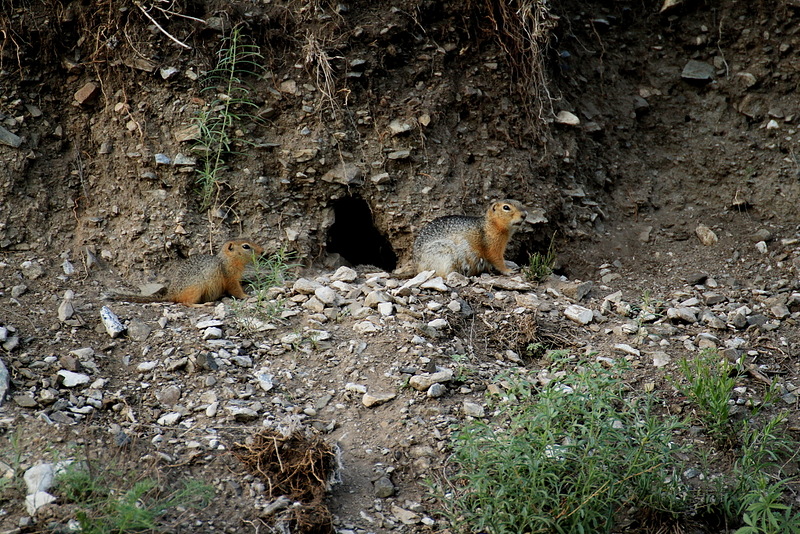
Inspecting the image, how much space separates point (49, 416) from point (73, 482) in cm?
94

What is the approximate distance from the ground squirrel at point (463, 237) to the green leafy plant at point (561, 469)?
2.99 m

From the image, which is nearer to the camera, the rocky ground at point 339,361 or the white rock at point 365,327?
the rocky ground at point 339,361

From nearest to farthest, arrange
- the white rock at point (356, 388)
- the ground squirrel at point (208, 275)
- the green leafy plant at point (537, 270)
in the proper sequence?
the white rock at point (356, 388) → the ground squirrel at point (208, 275) → the green leafy plant at point (537, 270)

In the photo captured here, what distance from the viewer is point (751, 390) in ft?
18.5

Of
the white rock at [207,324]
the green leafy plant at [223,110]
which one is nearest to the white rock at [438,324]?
the white rock at [207,324]

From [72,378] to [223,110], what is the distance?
3348 millimetres

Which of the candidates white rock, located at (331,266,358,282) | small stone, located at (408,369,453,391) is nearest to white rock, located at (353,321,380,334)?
small stone, located at (408,369,453,391)

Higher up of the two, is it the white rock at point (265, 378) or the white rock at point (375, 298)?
the white rock at point (375, 298)

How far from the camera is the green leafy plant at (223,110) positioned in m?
7.36

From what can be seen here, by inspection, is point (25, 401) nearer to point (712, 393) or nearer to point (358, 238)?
point (358, 238)

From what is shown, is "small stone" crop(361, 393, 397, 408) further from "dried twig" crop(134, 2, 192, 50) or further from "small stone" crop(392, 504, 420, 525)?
"dried twig" crop(134, 2, 192, 50)

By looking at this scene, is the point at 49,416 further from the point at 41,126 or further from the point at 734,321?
the point at 734,321

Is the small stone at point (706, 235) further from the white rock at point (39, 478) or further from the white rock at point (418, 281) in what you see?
the white rock at point (39, 478)

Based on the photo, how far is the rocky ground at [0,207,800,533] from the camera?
451 centimetres
